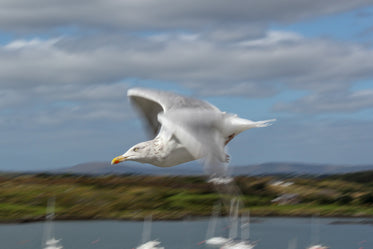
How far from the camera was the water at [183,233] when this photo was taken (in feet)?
283

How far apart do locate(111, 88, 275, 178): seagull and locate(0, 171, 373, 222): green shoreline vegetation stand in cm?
8075

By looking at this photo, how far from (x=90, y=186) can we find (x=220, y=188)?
308 ft

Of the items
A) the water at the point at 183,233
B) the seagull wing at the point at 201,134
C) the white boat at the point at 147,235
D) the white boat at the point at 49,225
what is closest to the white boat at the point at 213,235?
the water at the point at 183,233

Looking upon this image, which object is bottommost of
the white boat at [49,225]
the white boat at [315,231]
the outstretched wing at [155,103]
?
the white boat at [315,231]

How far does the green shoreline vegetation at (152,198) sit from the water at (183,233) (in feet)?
5.98

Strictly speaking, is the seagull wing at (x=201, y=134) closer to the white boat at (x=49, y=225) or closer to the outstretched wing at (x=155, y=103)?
the outstretched wing at (x=155, y=103)

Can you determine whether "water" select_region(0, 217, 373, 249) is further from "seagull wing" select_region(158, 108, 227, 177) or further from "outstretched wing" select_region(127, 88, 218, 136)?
"seagull wing" select_region(158, 108, 227, 177)

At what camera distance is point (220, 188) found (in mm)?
9719

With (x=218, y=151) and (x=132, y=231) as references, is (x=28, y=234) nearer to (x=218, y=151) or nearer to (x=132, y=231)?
(x=132, y=231)

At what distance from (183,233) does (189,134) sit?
88.2 meters

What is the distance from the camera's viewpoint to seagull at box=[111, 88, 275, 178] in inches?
372

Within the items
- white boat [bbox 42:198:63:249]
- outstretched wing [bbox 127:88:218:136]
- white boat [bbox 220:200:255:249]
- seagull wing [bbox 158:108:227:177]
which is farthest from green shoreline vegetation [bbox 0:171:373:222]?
seagull wing [bbox 158:108:227:177]

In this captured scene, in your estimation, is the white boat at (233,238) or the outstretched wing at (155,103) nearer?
the outstretched wing at (155,103)

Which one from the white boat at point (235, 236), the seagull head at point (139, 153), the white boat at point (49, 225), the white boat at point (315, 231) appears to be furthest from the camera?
the white boat at point (315, 231)
